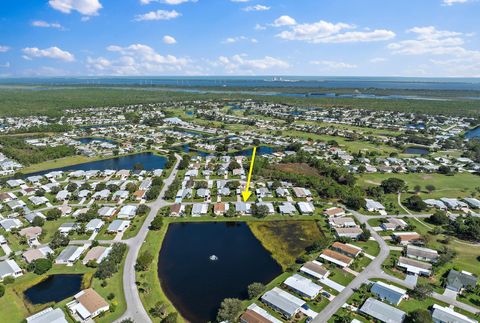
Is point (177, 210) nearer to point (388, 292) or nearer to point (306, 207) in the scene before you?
point (306, 207)

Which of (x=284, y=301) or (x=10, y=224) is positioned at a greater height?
(x=10, y=224)

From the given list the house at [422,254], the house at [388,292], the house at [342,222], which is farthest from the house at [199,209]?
the house at [422,254]

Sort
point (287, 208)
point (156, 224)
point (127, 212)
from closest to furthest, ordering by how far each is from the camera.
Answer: point (156, 224), point (127, 212), point (287, 208)

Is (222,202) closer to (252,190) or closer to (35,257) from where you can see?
(252,190)

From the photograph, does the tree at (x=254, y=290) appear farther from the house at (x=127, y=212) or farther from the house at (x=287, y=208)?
the house at (x=127, y=212)

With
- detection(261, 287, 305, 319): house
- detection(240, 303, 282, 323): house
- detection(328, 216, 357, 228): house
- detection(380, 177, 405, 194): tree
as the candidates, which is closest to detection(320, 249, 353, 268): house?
detection(328, 216, 357, 228): house

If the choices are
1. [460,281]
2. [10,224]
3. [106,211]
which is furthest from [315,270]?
[10,224]

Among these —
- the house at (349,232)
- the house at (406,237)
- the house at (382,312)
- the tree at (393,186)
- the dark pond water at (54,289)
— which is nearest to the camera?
the house at (382,312)
